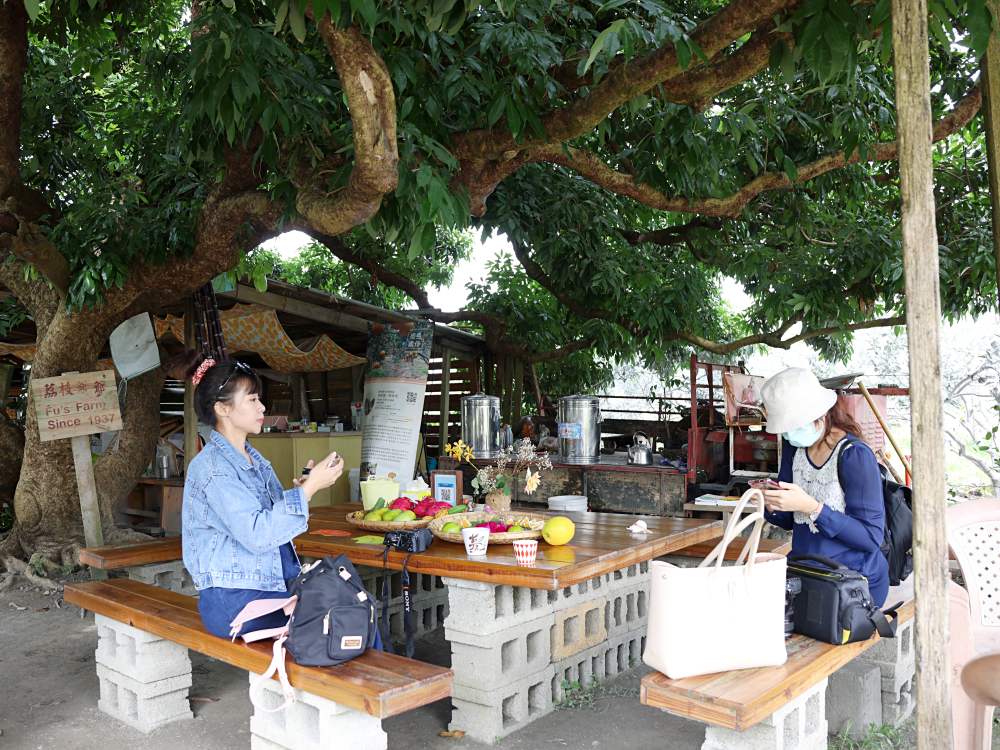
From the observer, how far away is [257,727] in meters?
2.91

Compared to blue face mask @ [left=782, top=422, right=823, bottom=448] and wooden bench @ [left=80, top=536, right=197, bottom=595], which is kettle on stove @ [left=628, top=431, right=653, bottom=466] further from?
blue face mask @ [left=782, top=422, right=823, bottom=448]

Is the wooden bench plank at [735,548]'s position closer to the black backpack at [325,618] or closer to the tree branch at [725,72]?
the black backpack at [325,618]

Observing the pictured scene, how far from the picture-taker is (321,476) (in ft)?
9.16

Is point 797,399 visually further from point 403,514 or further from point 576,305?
point 576,305

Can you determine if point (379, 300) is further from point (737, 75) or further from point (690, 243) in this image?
point (737, 75)

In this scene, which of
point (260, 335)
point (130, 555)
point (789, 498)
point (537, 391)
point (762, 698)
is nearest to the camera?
point (762, 698)

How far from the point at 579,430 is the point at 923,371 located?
5597 millimetres

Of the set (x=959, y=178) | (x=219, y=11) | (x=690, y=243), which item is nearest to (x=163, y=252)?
(x=219, y=11)

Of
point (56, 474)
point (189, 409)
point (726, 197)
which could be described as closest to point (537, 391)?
point (189, 409)

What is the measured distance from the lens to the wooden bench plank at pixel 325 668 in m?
2.39

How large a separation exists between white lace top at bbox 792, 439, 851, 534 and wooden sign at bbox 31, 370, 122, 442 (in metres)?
4.73

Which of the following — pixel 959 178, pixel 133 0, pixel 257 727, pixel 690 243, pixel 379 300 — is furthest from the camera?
pixel 379 300

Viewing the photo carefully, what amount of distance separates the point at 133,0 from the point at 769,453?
635cm

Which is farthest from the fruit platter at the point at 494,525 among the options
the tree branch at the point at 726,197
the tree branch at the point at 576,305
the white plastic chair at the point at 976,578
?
the tree branch at the point at 576,305
